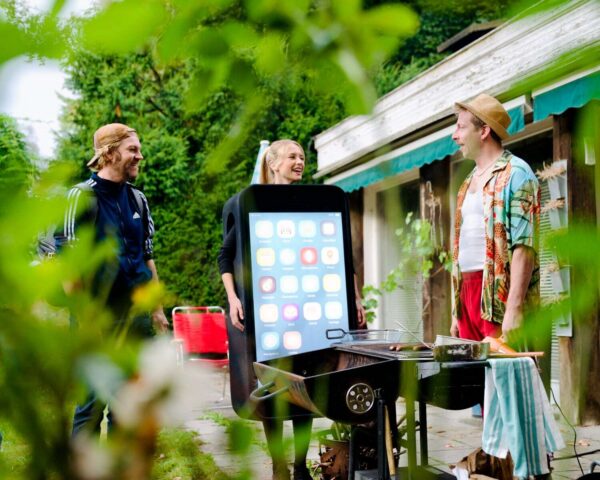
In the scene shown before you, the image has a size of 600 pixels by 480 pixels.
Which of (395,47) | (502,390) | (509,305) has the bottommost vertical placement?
(502,390)

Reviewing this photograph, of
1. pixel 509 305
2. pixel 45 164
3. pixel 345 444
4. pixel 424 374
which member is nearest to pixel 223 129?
pixel 45 164

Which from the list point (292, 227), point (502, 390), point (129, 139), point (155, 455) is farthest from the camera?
point (292, 227)

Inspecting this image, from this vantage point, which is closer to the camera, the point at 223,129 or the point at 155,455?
the point at 155,455

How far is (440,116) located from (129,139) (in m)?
4.66

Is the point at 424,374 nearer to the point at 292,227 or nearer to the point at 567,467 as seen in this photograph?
the point at 292,227

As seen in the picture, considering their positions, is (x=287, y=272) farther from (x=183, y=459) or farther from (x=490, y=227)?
(x=183, y=459)

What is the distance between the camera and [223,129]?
725mm

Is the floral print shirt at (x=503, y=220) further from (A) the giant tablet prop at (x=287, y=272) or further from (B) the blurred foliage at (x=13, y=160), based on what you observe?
(B) the blurred foliage at (x=13, y=160)

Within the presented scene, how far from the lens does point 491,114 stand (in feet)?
10.5

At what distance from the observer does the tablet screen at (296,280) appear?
373 centimetres

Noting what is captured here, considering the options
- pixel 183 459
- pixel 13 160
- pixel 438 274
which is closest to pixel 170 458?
pixel 183 459

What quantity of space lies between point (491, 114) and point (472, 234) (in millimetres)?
484

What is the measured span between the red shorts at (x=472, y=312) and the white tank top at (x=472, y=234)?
0.14 ft

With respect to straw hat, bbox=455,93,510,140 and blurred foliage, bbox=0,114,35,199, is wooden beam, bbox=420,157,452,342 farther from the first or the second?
blurred foliage, bbox=0,114,35,199
